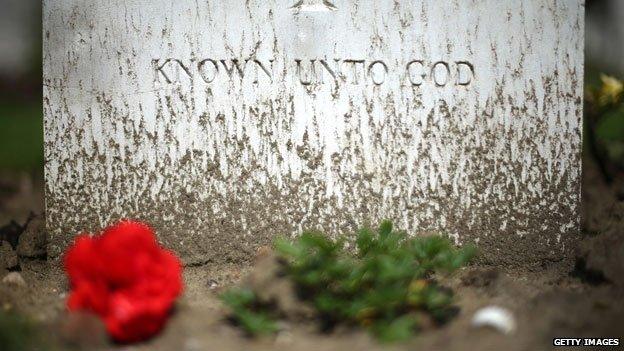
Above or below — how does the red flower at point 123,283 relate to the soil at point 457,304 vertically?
above

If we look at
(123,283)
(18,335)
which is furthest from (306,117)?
(18,335)

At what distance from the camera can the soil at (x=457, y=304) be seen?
61.3 inches

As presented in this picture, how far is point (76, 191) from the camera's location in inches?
86.5

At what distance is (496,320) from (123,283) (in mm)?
889

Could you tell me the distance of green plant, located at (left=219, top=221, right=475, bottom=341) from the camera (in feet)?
5.21

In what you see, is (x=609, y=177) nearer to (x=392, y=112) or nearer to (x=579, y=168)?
(x=579, y=168)

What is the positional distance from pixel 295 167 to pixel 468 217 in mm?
603

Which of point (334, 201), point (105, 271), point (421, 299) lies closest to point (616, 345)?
point (421, 299)

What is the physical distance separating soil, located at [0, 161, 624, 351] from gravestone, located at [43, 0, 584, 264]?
0.15 m

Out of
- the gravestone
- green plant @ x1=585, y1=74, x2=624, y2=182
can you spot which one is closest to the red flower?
the gravestone

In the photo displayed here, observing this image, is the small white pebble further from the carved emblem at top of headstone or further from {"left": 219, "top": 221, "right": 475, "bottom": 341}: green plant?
the carved emblem at top of headstone

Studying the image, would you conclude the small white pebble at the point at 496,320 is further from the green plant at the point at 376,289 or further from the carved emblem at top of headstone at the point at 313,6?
the carved emblem at top of headstone at the point at 313,6

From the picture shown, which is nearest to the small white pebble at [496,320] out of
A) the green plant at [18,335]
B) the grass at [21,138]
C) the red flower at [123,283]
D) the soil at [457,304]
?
the soil at [457,304]

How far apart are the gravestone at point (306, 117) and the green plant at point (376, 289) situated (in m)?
0.37
